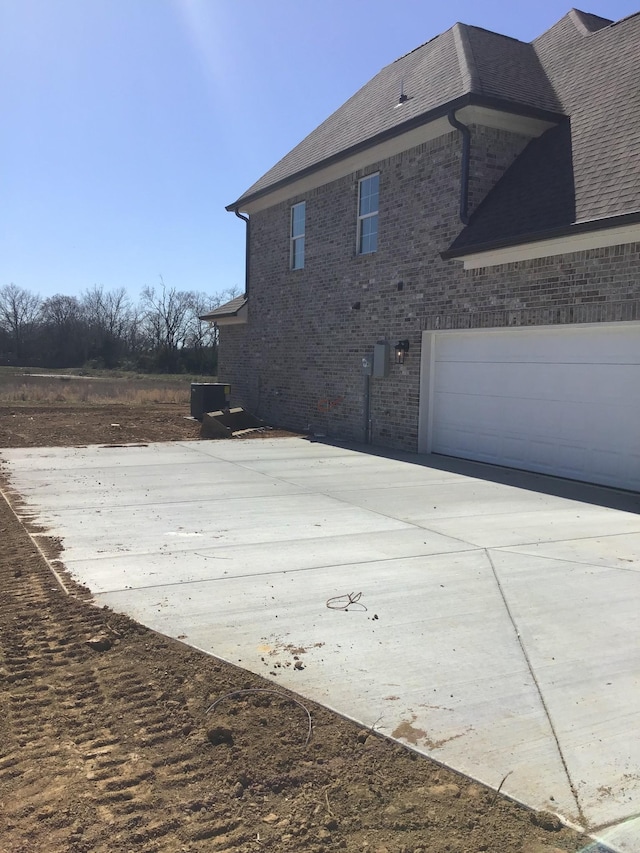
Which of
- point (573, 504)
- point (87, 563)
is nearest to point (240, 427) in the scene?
point (573, 504)

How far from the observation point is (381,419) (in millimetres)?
14633

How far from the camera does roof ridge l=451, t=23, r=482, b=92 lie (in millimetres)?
12402

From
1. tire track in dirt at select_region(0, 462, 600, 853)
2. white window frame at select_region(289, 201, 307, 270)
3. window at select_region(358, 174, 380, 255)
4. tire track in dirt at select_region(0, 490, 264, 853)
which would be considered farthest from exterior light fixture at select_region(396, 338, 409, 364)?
tire track in dirt at select_region(0, 462, 600, 853)

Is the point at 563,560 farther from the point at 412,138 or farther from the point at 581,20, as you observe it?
the point at 581,20

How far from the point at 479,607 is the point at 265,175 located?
17.7m

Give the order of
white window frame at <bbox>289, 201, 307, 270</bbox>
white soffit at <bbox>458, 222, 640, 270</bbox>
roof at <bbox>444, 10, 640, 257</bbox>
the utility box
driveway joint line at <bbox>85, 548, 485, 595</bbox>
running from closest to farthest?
driveway joint line at <bbox>85, 548, 485, 595</bbox> → white soffit at <bbox>458, 222, 640, 270</bbox> → roof at <bbox>444, 10, 640, 257</bbox> → white window frame at <bbox>289, 201, 307, 270</bbox> → the utility box

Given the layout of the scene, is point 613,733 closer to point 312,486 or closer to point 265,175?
point 312,486

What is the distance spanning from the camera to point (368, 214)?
1500cm

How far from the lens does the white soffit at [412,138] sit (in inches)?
481

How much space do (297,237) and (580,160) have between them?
28.3ft

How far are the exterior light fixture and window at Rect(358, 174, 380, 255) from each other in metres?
2.43

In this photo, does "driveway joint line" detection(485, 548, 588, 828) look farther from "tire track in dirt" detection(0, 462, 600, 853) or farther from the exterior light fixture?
the exterior light fixture

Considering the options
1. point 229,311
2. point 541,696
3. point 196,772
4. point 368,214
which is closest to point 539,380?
point 368,214

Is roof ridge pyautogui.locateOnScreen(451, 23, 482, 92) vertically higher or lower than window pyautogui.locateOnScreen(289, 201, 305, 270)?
higher
